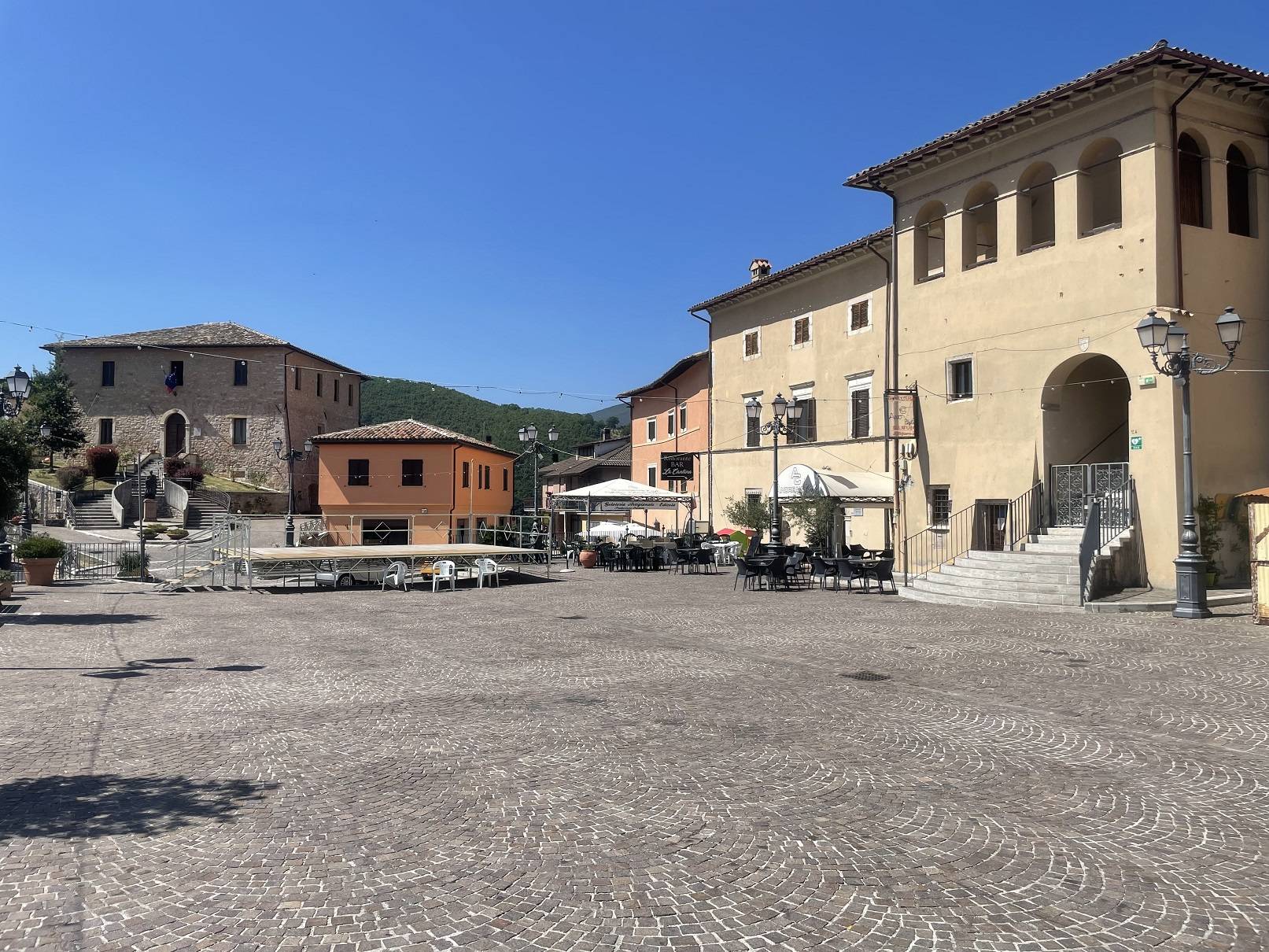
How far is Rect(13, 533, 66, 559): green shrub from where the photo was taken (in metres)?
22.6

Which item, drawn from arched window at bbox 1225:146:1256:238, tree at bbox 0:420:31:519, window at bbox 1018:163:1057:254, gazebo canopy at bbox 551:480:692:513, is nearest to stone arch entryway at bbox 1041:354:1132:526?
window at bbox 1018:163:1057:254

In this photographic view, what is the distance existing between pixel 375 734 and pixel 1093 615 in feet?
40.9

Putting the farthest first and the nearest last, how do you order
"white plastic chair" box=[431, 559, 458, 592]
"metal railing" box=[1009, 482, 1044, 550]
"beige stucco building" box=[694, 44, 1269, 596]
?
"white plastic chair" box=[431, 559, 458, 592] → "metal railing" box=[1009, 482, 1044, 550] → "beige stucco building" box=[694, 44, 1269, 596]

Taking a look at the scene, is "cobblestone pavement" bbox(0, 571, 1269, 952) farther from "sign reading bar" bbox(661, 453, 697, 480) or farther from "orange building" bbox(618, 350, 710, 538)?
"orange building" bbox(618, 350, 710, 538)

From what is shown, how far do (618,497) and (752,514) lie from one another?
4.54m

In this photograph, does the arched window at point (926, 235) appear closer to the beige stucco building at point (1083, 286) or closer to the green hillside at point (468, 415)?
the beige stucco building at point (1083, 286)

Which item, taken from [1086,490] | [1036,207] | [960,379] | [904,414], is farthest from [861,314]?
[1086,490]

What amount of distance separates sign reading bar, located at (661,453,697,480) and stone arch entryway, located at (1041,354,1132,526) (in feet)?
46.4

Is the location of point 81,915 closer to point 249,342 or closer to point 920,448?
point 920,448

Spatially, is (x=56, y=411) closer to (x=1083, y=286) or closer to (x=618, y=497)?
(x=618, y=497)

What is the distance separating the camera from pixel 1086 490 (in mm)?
19047

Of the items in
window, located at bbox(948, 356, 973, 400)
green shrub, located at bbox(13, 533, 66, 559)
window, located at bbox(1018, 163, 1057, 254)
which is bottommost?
green shrub, located at bbox(13, 533, 66, 559)

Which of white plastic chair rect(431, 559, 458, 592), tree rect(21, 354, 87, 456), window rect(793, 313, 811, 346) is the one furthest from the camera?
tree rect(21, 354, 87, 456)

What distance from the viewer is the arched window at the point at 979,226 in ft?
69.8
